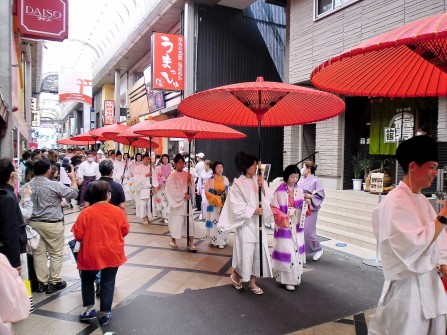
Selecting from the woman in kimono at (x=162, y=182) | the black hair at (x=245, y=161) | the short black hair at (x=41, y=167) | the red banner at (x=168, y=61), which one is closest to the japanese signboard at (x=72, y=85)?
the red banner at (x=168, y=61)

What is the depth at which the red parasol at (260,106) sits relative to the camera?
4.11 meters

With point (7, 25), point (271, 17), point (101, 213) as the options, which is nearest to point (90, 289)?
point (101, 213)

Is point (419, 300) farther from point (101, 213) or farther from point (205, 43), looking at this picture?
point (205, 43)

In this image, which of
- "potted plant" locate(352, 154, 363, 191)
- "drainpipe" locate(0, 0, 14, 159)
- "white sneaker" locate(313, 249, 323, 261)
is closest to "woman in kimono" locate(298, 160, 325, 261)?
"white sneaker" locate(313, 249, 323, 261)

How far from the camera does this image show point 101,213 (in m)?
3.59

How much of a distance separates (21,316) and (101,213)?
5.73 feet

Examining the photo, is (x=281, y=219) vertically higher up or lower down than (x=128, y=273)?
higher up

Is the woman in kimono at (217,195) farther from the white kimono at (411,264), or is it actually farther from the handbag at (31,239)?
the white kimono at (411,264)

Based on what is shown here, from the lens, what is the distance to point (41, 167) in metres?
4.32

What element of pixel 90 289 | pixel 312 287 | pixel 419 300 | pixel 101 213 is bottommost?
pixel 312 287

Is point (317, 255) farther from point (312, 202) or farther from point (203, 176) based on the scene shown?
point (203, 176)

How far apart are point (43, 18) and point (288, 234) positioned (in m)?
7.01

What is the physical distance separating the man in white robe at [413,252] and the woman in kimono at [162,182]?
7193 mm

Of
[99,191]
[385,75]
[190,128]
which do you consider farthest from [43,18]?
[385,75]
